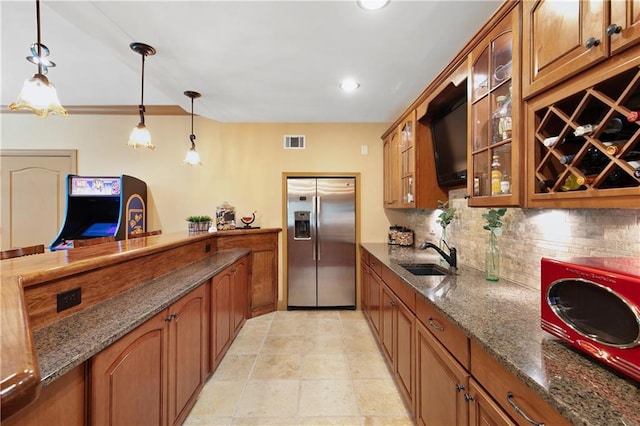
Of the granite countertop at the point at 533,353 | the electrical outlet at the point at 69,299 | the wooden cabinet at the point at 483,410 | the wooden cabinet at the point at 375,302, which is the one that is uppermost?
the electrical outlet at the point at 69,299

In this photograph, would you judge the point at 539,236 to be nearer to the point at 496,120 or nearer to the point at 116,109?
the point at 496,120

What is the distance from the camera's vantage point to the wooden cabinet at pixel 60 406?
79cm

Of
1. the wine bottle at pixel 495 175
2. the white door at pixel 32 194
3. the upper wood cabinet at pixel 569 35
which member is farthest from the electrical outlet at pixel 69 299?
the white door at pixel 32 194

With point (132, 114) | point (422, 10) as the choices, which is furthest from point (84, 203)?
point (422, 10)

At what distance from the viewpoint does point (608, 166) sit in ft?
2.95

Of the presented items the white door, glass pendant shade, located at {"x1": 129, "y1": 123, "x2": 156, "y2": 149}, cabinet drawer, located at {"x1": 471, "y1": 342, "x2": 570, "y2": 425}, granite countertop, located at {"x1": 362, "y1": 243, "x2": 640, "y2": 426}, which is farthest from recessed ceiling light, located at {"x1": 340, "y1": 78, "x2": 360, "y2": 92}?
the white door

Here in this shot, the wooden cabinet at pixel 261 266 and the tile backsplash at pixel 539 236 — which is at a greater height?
the tile backsplash at pixel 539 236

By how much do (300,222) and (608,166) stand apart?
320 centimetres

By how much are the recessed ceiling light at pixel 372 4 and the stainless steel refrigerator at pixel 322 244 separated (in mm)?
2323

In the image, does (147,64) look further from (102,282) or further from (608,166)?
(608,166)

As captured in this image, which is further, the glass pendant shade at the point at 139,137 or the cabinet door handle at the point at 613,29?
the glass pendant shade at the point at 139,137

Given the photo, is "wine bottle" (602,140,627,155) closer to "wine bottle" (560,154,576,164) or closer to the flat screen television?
"wine bottle" (560,154,576,164)

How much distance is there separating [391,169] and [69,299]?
3212 mm

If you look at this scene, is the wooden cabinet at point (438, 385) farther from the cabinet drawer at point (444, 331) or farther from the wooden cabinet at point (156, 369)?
the wooden cabinet at point (156, 369)
